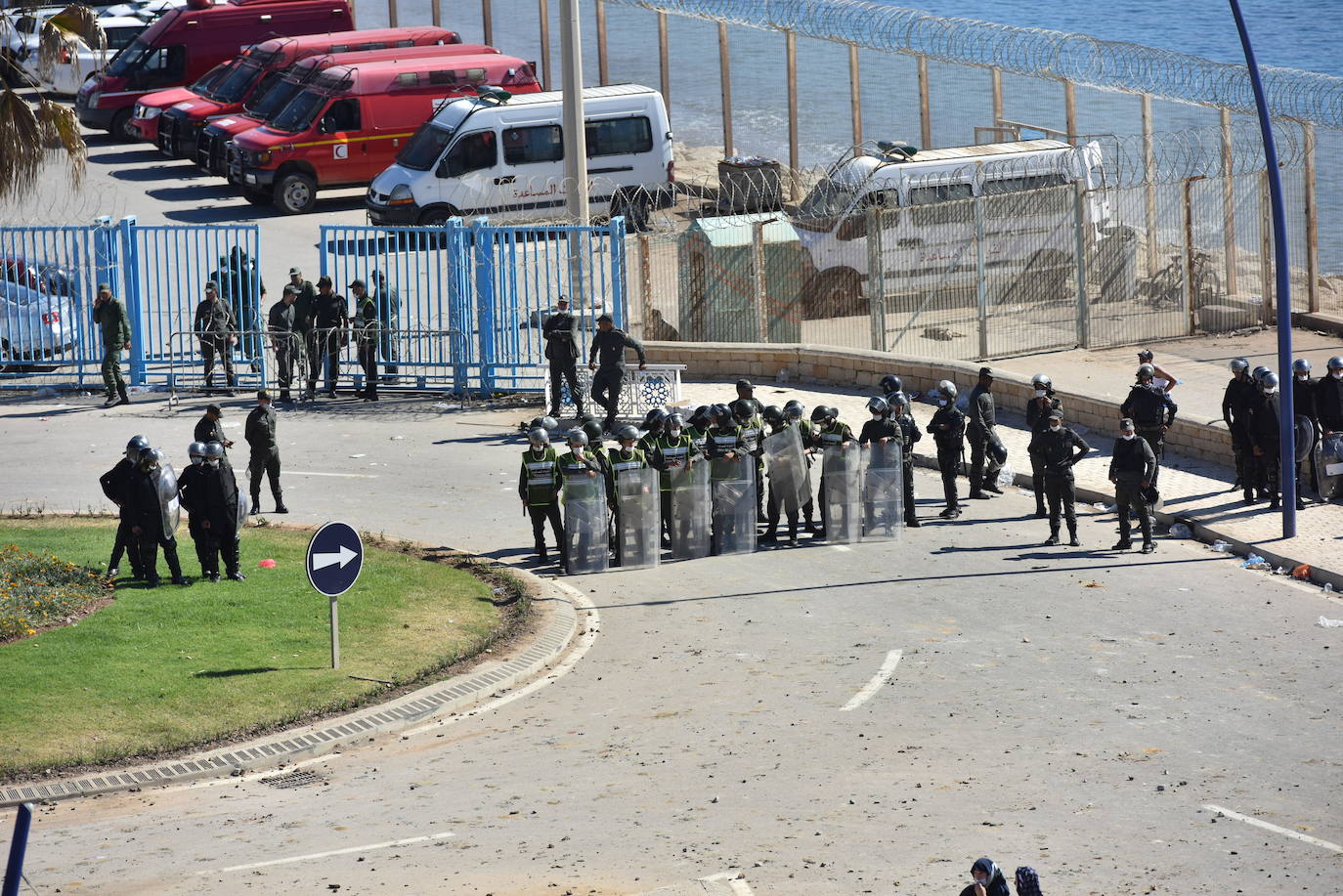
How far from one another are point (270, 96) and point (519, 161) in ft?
21.4

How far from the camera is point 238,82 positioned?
1399 inches

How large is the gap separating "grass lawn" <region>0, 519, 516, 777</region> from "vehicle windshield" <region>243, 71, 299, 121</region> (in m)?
18.4

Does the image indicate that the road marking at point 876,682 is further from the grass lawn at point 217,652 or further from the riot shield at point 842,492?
the riot shield at point 842,492

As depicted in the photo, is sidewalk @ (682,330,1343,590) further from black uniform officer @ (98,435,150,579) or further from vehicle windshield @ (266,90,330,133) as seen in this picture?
vehicle windshield @ (266,90,330,133)

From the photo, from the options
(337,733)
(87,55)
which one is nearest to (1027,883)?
(337,733)

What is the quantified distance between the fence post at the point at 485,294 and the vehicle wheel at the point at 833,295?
14.7 feet

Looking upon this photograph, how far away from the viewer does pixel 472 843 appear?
9.80 m

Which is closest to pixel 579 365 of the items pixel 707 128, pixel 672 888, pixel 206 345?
pixel 206 345

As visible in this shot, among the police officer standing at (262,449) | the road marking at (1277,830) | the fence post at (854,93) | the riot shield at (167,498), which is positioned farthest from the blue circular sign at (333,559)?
the fence post at (854,93)

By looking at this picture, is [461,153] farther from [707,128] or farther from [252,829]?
[252,829]

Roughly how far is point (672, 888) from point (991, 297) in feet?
50.2

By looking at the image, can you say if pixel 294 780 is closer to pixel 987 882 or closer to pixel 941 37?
pixel 987 882

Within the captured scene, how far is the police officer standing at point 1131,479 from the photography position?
1560cm

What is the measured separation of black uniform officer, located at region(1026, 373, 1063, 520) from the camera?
16312mm
